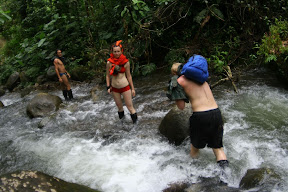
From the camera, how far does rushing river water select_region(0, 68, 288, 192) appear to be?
389 centimetres

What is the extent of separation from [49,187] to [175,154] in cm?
218

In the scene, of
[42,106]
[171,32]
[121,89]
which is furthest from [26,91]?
[121,89]

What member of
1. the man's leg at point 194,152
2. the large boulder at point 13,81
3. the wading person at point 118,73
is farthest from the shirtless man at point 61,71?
the man's leg at point 194,152

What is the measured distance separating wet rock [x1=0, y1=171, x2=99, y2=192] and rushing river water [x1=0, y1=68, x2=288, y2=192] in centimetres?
65

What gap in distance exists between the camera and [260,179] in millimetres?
3209

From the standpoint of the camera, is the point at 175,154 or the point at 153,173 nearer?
the point at 153,173

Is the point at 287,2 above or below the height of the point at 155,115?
above

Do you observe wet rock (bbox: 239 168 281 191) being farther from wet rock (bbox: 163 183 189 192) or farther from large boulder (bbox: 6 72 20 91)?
large boulder (bbox: 6 72 20 91)

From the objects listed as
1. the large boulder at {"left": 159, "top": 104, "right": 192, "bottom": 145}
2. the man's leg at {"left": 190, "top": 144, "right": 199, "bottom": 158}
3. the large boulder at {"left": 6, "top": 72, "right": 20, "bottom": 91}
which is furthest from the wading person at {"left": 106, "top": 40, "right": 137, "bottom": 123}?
the large boulder at {"left": 6, "top": 72, "right": 20, "bottom": 91}

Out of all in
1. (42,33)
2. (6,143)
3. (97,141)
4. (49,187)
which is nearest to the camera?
(49,187)

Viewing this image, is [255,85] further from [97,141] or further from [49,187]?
[49,187]

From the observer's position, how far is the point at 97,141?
5.23 meters

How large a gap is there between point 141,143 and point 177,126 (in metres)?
0.83

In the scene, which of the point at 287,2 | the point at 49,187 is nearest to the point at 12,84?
the point at 49,187
